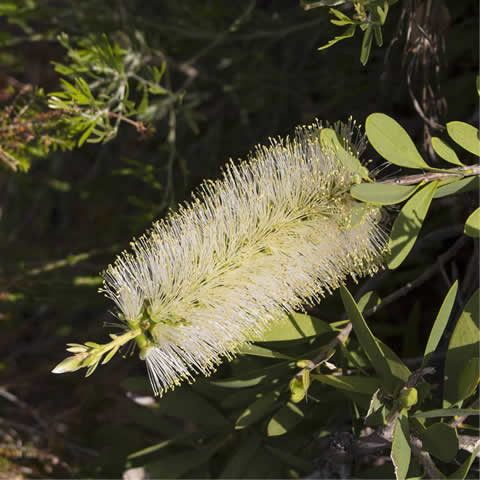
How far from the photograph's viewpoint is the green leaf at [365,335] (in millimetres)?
1293

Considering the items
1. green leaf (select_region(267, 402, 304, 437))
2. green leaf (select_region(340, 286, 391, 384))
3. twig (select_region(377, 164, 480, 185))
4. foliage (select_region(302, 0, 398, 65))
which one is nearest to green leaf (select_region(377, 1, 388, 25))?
foliage (select_region(302, 0, 398, 65))

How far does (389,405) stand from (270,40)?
1.74 metres

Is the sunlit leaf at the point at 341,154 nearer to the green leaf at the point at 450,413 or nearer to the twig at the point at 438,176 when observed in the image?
the twig at the point at 438,176

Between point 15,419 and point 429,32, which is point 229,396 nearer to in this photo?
point 429,32

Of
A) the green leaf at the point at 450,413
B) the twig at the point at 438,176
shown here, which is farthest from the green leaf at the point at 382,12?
the green leaf at the point at 450,413

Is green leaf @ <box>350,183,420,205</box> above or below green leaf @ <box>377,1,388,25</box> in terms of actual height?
below

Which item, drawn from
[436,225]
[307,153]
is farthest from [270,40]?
[307,153]

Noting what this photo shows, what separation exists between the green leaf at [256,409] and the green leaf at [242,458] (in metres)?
0.22

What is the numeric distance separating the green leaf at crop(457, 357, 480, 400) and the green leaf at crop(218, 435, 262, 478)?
25.3 inches

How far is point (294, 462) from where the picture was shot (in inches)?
64.7

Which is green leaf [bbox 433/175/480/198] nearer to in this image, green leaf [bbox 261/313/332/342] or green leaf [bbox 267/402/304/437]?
green leaf [bbox 261/313/332/342]

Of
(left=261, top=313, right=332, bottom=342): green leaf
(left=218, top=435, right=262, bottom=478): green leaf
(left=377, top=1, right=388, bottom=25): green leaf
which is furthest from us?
(left=218, top=435, right=262, bottom=478): green leaf

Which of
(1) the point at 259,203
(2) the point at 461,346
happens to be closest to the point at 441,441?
(2) the point at 461,346

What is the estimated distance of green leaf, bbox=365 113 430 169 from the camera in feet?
4.00
